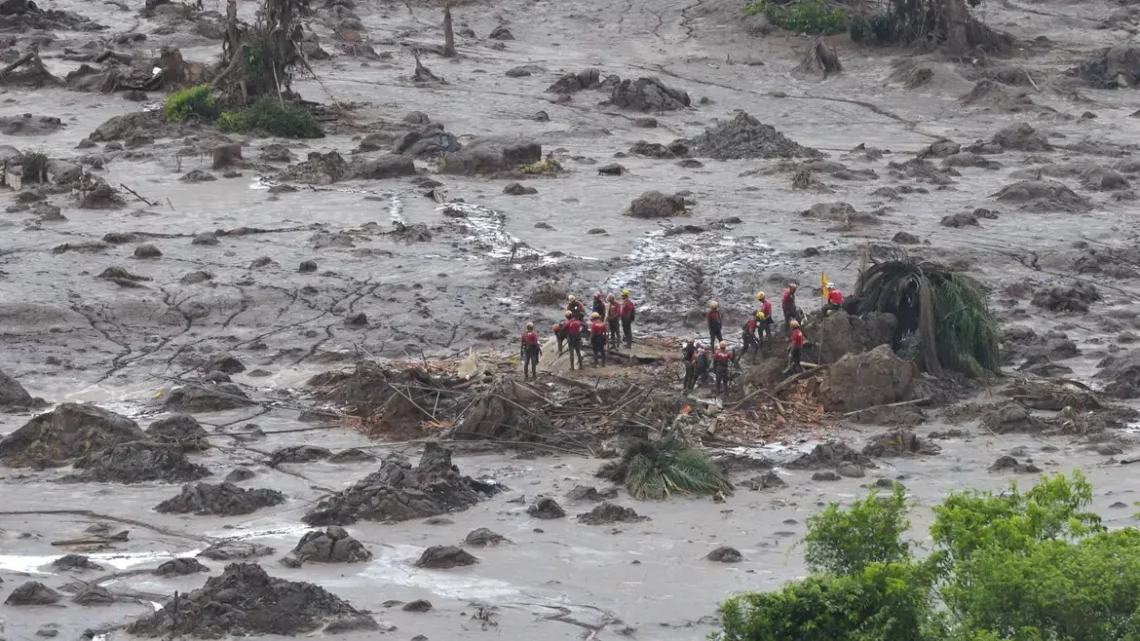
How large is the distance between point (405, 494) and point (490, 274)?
9.44 metres

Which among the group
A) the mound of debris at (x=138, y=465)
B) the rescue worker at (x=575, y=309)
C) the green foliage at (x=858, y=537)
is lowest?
the mound of debris at (x=138, y=465)

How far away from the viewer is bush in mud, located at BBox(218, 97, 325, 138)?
3472cm

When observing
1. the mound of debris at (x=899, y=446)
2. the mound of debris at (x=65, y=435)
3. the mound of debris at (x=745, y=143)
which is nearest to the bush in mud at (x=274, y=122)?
the mound of debris at (x=745, y=143)

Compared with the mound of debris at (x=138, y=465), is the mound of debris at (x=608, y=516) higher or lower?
higher

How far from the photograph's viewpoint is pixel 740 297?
80.9 ft

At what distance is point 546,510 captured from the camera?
52.7 feet

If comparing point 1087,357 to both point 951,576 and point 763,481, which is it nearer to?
point 763,481

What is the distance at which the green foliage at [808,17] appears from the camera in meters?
46.2

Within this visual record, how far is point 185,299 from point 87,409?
5909mm

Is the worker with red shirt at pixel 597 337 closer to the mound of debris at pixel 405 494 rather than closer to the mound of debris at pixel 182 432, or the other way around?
the mound of debris at pixel 405 494

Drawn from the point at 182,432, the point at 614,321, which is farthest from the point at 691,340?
the point at 182,432

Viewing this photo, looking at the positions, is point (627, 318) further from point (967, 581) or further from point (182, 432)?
point (967, 581)

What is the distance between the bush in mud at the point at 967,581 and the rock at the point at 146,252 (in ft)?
51.1

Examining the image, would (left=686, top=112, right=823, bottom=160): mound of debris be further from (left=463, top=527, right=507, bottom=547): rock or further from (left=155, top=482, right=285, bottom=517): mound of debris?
(left=463, top=527, right=507, bottom=547): rock
